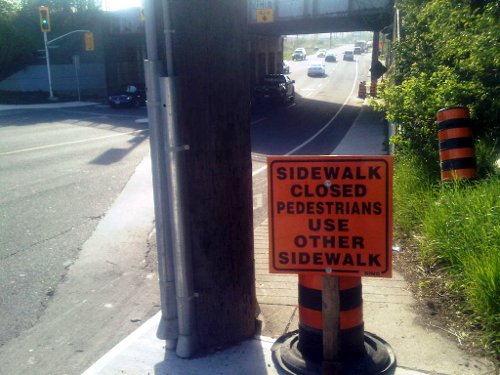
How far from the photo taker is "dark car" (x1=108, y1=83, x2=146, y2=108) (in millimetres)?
32500

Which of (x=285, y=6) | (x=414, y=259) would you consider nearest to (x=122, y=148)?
(x=414, y=259)

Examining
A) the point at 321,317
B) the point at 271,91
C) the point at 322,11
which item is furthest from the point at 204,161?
the point at 271,91

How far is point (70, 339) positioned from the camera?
444cm

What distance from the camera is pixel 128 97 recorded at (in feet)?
107

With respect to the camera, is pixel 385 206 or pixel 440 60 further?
pixel 440 60

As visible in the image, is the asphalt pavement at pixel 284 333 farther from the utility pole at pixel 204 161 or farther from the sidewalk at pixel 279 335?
the utility pole at pixel 204 161

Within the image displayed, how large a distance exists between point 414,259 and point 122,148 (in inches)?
458

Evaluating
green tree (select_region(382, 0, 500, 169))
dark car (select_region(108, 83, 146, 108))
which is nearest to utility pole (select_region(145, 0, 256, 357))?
green tree (select_region(382, 0, 500, 169))

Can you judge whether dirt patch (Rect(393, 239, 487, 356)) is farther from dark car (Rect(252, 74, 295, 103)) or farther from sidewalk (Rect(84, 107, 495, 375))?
dark car (Rect(252, 74, 295, 103))

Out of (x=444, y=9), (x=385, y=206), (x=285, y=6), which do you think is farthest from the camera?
(x=285, y=6)

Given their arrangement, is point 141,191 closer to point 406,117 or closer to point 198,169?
point 406,117

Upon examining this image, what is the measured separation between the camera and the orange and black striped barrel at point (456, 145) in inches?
251

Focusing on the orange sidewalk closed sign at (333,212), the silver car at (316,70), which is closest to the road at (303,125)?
the orange sidewalk closed sign at (333,212)

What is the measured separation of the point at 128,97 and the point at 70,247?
88.4ft
